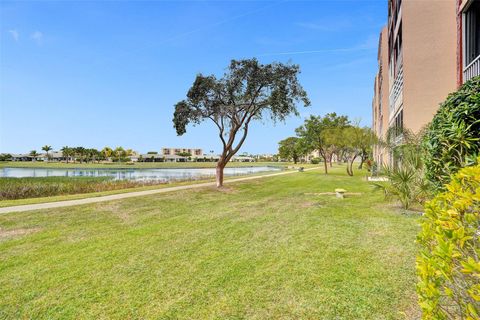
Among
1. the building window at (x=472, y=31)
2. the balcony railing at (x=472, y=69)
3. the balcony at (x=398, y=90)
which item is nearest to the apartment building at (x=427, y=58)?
the balcony at (x=398, y=90)

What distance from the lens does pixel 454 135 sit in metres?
4.86

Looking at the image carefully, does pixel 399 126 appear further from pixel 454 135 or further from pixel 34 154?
pixel 34 154

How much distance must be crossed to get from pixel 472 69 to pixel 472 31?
1913 millimetres

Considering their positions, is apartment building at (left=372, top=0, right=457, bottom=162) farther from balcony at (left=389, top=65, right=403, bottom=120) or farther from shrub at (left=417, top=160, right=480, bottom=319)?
shrub at (left=417, top=160, right=480, bottom=319)

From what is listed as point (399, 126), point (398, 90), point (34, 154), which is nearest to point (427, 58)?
point (398, 90)

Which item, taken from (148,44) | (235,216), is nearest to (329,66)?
(148,44)

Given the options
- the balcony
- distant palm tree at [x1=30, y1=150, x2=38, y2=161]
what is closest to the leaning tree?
the balcony

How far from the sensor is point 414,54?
13.2 meters

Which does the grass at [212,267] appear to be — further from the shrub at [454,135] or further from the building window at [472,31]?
the building window at [472,31]

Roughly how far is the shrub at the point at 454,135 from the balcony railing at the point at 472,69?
14.6 feet

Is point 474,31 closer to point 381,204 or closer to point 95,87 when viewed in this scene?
point 381,204

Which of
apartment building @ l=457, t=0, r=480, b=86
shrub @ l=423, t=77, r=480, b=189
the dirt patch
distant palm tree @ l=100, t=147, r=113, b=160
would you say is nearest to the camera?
shrub @ l=423, t=77, r=480, b=189

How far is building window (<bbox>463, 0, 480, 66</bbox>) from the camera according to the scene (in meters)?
9.44

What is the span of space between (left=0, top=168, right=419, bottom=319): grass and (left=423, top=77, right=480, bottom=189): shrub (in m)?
→ 1.61
